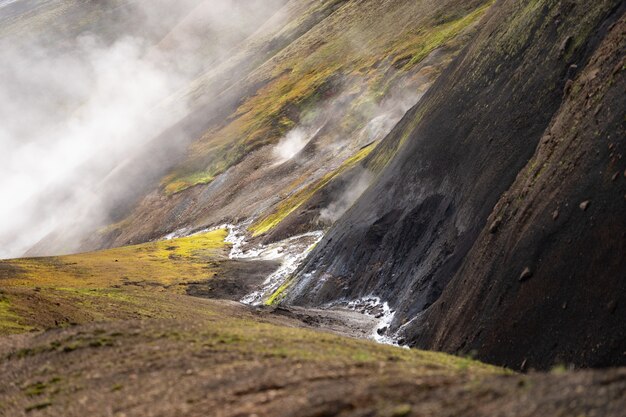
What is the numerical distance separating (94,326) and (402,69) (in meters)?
109

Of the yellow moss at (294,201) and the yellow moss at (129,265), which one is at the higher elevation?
the yellow moss at (294,201)

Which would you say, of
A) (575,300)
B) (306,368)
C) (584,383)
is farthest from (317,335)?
(584,383)

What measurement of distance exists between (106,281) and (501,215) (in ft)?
193

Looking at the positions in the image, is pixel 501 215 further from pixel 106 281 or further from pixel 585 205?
pixel 106 281

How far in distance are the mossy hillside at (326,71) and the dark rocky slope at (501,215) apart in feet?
207

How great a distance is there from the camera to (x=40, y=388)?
739 inches

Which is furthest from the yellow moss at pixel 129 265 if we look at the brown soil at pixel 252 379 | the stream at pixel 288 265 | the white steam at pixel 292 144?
the brown soil at pixel 252 379

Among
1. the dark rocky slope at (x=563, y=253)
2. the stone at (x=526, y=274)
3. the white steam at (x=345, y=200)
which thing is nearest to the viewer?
the dark rocky slope at (x=563, y=253)

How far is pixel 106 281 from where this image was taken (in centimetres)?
8194

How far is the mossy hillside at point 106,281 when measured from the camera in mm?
32312

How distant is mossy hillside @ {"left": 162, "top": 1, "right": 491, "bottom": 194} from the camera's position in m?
130

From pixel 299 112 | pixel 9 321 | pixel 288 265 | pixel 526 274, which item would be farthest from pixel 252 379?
pixel 299 112

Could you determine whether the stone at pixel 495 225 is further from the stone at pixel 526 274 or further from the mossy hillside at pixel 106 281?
the mossy hillside at pixel 106 281

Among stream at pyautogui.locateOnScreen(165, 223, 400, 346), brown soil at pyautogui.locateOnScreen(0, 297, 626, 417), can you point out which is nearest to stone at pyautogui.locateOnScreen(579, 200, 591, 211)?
brown soil at pyautogui.locateOnScreen(0, 297, 626, 417)
